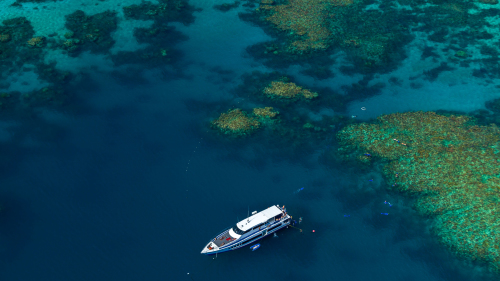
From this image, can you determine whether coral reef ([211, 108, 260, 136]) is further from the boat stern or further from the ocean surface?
the boat stern

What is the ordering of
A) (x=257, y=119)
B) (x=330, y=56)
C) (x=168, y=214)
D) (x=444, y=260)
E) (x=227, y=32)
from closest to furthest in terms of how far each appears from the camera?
1. (x=444, y=260)
2. (x=168, y=214)
3. (x=257, y=119)
4. (x=330, y=56)
5. (x=227, y=32)

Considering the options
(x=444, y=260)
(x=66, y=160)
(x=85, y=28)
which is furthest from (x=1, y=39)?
(x=444, y=260)

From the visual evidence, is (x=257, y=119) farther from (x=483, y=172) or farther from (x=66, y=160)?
(x=483, y=172)

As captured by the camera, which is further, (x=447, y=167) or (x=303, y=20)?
(x=303, y=20)

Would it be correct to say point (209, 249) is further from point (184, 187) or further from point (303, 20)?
point (303, 20)

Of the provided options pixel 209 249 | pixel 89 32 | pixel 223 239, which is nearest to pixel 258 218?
pixel 223 239

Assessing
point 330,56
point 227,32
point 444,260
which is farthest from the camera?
point 227,32
